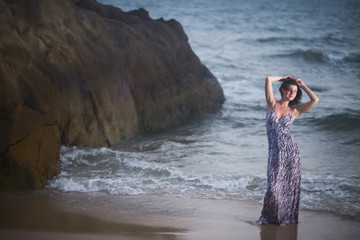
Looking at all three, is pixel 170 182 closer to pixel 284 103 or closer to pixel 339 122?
pixel 284 103

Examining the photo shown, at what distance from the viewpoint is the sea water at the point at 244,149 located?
5.74m

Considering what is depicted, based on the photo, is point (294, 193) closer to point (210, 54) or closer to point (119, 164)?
point (119, 164)

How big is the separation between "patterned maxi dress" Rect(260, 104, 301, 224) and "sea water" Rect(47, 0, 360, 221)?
33.6 inches

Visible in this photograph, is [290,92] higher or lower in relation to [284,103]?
higher

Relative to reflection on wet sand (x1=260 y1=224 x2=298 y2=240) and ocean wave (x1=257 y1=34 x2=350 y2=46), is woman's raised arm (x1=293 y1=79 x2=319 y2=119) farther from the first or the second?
ocean wave (x1=257 y1=34 x2=350 y2=46)

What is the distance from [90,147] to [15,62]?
192 cm

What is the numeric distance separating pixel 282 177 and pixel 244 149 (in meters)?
3.74

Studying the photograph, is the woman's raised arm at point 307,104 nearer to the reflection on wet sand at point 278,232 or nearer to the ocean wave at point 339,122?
the reflection on wet sand at point 278,232

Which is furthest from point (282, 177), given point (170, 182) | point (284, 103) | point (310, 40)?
point (310, 40)

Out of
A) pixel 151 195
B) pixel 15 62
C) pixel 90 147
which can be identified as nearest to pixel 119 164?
pixel 90 147

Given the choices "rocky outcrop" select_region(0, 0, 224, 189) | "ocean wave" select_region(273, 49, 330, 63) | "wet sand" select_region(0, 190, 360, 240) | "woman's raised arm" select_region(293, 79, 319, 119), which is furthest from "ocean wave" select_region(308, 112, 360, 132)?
"ocean wave" select_region(273, 49, 330, 63)

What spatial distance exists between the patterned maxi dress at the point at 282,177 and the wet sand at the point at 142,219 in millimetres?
138

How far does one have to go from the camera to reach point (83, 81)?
7.43 meters

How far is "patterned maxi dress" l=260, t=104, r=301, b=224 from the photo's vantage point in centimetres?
448
